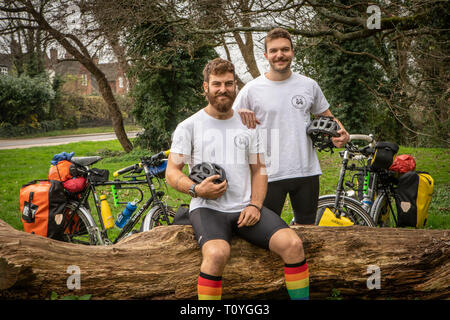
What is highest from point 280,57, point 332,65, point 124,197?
point 332,65

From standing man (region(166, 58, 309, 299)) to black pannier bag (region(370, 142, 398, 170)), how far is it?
2196mm

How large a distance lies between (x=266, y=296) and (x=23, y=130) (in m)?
30.1

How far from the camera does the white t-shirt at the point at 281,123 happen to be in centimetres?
333

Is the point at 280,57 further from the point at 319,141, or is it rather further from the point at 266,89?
the point at 319,141

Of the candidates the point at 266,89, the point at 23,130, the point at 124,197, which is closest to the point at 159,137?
the point at 124,197

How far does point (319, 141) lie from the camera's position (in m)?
3.44

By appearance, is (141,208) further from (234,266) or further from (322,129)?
(322,129)

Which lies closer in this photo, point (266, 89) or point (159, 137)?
point (266, 89)

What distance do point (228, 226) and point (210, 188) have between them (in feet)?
1.09

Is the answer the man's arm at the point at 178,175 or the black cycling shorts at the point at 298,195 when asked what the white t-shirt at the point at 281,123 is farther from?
the man's arm at the point at 178,175

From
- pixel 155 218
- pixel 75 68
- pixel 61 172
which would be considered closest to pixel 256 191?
pixel 155 218

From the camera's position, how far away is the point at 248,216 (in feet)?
8.93
